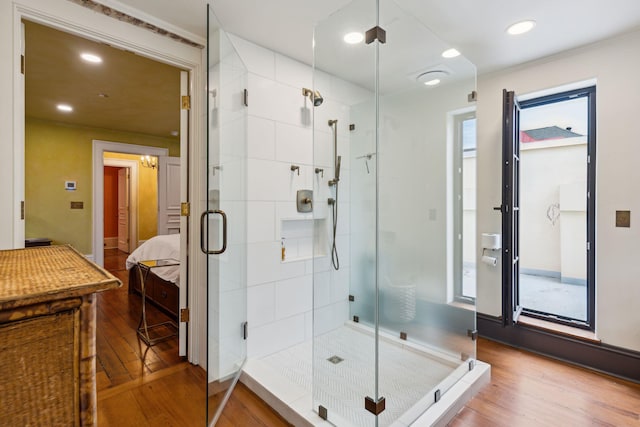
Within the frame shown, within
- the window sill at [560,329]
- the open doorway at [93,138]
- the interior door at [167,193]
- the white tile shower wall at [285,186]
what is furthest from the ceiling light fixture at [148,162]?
the window sill at [560,329]

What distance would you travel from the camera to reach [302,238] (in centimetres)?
277

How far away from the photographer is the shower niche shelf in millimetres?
2623

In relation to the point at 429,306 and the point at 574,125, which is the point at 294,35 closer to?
the point at 429,306

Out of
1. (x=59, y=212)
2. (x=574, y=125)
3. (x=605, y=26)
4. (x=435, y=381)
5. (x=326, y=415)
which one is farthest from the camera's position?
(x=59, y=212)

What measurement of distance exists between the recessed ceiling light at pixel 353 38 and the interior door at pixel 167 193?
15.5 feet

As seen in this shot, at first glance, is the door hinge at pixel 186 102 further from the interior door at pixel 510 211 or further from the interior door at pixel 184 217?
the interior door at pixel 510 211

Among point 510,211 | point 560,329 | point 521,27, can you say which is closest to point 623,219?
point 510,211

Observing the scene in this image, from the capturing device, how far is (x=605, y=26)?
2174mm

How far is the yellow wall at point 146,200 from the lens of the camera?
6867 millimetres

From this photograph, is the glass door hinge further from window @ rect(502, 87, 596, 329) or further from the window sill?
the window sill

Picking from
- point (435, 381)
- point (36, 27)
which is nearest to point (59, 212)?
point (36, 27)

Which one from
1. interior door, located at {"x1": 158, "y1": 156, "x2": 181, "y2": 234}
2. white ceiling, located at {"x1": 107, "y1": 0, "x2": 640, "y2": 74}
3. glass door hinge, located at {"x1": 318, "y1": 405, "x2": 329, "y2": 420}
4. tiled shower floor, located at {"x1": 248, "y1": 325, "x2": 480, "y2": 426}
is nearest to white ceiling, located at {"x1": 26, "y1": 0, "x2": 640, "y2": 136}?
white ceiling, located at {"x1": 107, "y1": 0, "x2": 640, "y2": 74}

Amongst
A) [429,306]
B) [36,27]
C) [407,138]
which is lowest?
[429,306]

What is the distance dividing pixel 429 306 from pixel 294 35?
2.35 metres
